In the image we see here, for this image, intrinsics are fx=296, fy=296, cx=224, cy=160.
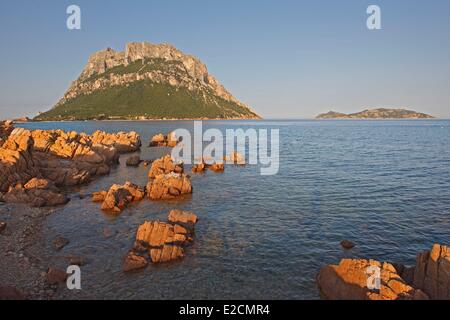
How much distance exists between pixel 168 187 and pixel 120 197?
7.61m

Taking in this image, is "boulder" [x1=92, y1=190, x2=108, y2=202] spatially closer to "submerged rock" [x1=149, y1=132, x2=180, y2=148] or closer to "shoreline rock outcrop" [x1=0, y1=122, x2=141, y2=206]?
"shoreline rock outcrop" [x1=0, y1=122, x2=141, y2=206]

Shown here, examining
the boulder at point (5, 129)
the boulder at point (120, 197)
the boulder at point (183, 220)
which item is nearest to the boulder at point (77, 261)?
the boulder at point (183, 220)

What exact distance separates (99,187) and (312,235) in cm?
3702

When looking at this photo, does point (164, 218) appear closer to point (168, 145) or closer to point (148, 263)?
point (148, 263)

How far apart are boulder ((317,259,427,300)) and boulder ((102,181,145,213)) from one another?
27120 mm

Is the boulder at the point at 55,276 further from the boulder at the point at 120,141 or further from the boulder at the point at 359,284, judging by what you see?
the boulder at the point at 120,141

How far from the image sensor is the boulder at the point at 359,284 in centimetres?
1828

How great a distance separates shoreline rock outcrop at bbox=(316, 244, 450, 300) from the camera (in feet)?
60.2

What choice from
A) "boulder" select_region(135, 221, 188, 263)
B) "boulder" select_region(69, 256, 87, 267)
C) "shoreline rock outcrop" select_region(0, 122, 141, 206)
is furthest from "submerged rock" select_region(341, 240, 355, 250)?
"shoreline rock outcrop" select_region(0, 122, 141, 206)

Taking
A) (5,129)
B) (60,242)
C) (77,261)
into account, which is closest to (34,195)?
(60,242)

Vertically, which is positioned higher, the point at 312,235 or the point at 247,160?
the point at 247,160
